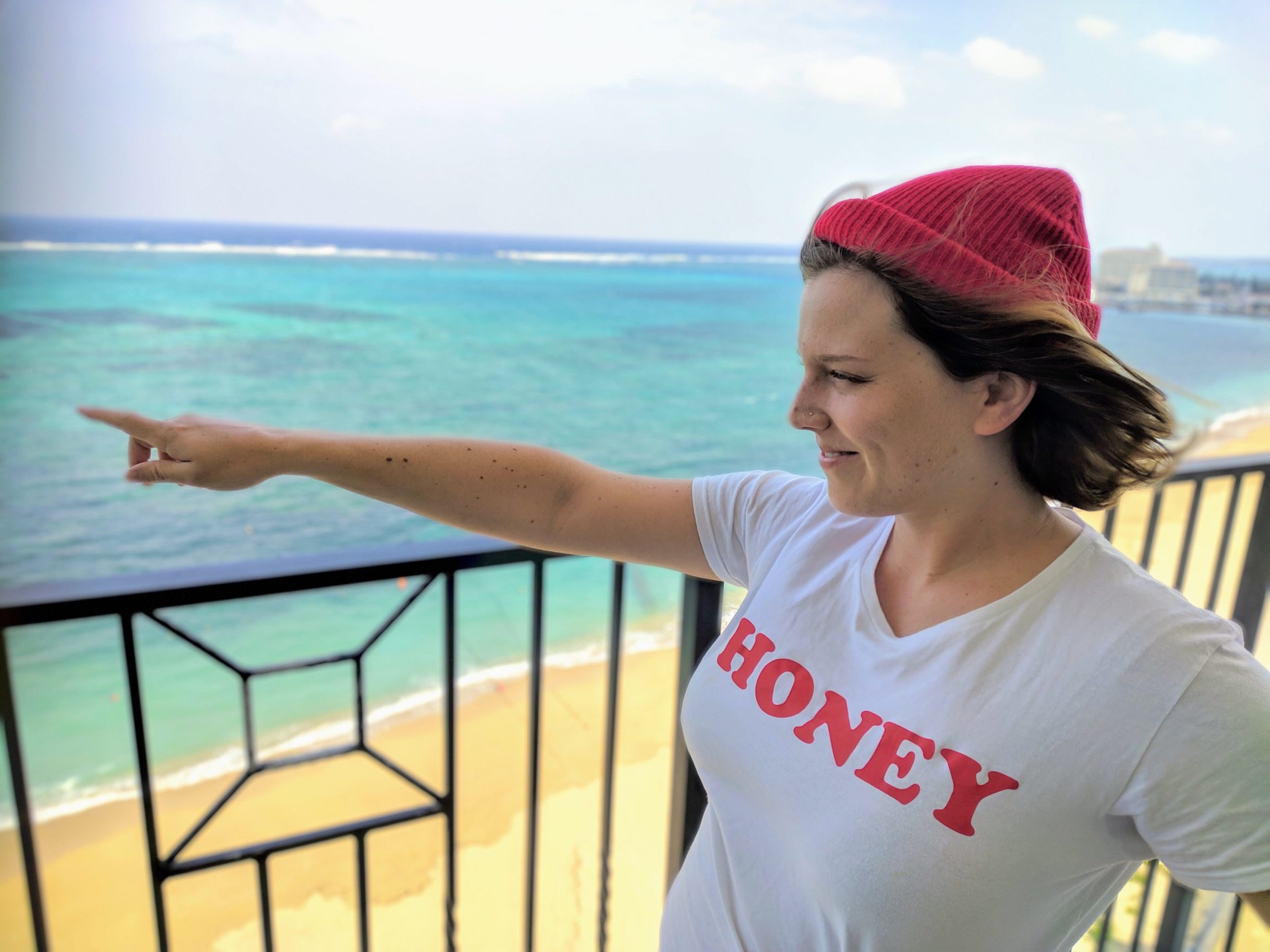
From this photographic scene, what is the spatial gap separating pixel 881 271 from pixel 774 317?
1271 inches

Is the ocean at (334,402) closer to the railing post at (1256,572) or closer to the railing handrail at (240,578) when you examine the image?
the railing handrail at (240,578)

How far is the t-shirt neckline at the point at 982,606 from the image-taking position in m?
0.82

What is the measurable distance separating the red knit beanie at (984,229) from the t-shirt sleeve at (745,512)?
0.33 m

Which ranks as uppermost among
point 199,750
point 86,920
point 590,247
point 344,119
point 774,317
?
point 344,119

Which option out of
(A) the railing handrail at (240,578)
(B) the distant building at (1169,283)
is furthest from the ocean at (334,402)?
(B) the distant building at (1169,283)

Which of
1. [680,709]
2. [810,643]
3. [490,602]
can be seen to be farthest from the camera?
[490,602]

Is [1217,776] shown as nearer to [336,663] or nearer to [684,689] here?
[684,689]

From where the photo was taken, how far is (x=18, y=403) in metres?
19.0

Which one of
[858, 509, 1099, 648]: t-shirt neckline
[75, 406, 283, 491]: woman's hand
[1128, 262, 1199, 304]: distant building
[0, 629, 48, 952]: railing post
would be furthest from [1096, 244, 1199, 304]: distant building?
[0, 629, 48, 952]: railing post

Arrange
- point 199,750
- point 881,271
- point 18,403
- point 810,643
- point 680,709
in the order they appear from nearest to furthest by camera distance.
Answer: point 881,271, point 810,643, point 680,709, point 199,750, point 18,403

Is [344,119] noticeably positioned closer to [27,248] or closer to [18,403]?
[27,248]

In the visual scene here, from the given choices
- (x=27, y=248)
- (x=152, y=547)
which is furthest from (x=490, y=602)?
(x=27, y=248)

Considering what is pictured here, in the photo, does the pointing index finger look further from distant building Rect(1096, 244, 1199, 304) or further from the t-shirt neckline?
distant building Rect(1096, 244, 1199, 304)

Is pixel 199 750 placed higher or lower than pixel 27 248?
lower
